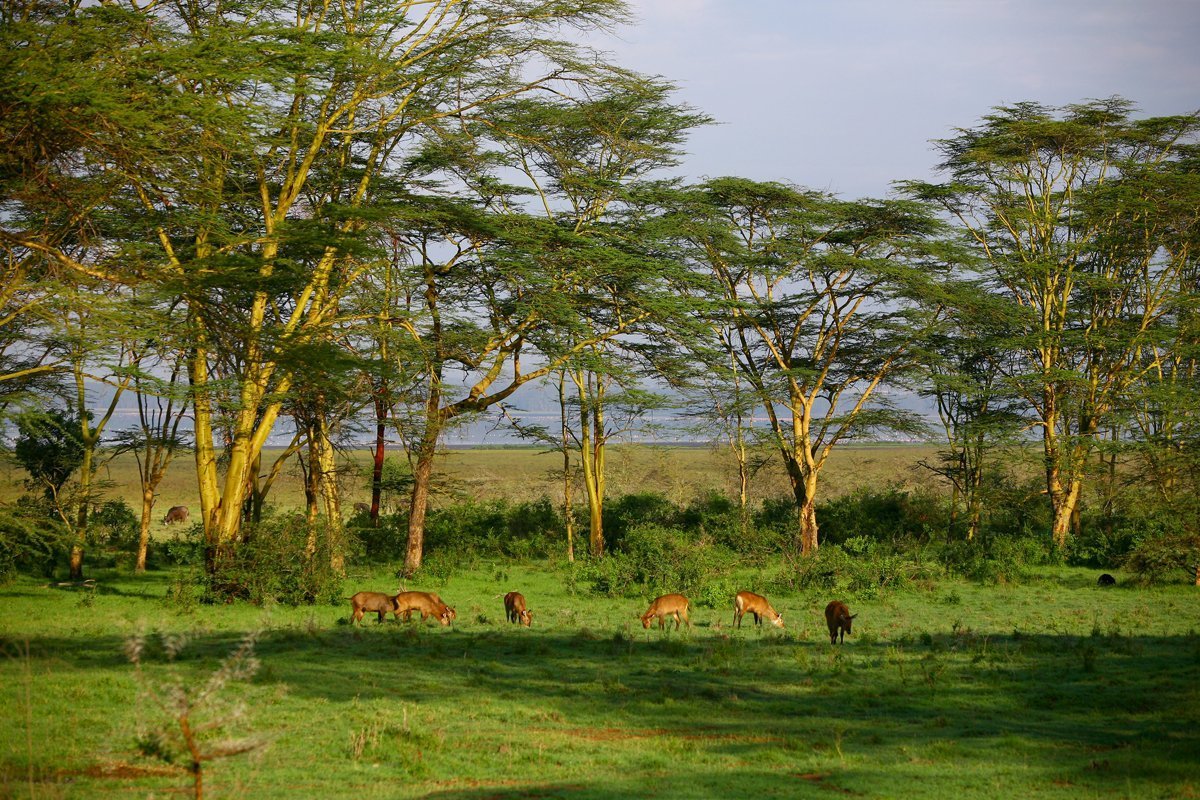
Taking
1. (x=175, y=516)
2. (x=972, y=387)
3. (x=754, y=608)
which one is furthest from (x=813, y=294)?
(x=175, y=516)

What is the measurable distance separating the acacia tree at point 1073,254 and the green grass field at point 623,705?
29.3 ft

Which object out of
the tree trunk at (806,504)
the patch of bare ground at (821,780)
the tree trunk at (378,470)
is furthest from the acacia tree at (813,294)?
the patch of bare ground at (821,780)

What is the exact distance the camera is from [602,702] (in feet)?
32.3

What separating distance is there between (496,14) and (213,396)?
8.10 metres

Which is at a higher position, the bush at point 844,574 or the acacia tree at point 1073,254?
the acacia tree at point 1073,254

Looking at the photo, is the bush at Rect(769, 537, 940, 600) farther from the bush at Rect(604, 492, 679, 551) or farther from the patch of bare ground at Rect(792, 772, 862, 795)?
the patch of bare ground at Rect(792, 772, 862, 795)

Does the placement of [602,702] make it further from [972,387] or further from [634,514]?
[634,514]

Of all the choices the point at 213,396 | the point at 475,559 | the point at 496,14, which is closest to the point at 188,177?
the point at 213,396

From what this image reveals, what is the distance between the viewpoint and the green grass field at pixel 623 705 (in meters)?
7.21

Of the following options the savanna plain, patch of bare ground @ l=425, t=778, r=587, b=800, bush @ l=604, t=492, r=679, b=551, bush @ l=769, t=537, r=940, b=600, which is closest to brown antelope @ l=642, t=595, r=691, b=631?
the savanna plain

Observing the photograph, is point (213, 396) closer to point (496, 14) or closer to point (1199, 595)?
point (496, 14)

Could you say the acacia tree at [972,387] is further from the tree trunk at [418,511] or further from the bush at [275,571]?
the bush at [275,571]

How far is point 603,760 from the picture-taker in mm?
7871

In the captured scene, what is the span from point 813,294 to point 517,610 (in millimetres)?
12592
